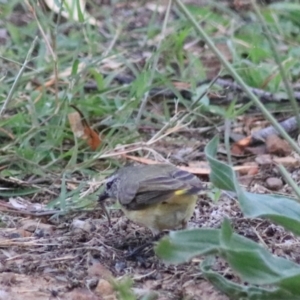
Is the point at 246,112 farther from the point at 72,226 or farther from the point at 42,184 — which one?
the point at 72,226

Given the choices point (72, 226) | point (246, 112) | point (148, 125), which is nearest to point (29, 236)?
point (72, 226)

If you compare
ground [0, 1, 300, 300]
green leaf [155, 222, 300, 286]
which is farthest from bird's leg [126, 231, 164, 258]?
green leaf [155, 222, 300, 286]

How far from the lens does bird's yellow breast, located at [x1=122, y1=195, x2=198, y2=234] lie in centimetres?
294

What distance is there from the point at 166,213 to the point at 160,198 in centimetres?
7

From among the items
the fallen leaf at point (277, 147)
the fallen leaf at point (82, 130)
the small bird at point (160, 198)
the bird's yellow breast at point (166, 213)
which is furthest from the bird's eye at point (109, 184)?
the fallen leaf at point (277, 147)

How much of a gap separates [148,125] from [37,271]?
1.65 metres

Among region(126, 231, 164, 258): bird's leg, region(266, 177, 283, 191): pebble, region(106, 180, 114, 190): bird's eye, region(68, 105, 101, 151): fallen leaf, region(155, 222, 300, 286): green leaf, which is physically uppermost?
region(155, 222, 300, 286): green leaf

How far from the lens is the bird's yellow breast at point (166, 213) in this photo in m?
2.94

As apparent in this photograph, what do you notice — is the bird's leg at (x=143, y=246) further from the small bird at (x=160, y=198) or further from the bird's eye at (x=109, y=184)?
the bird's eye at (x=109, y=184)

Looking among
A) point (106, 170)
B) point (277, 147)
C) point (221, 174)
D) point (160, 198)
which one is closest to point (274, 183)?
point (277, 147)

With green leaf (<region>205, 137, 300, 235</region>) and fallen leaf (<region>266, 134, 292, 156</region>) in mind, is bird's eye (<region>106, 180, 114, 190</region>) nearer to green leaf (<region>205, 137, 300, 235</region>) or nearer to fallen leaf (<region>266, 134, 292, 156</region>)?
green leaf (<region>205, 137, 300, 235</region>)

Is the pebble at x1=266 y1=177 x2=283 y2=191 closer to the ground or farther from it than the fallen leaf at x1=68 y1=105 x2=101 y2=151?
closer to the ground

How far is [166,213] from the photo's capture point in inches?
117

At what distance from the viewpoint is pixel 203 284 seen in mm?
2559
